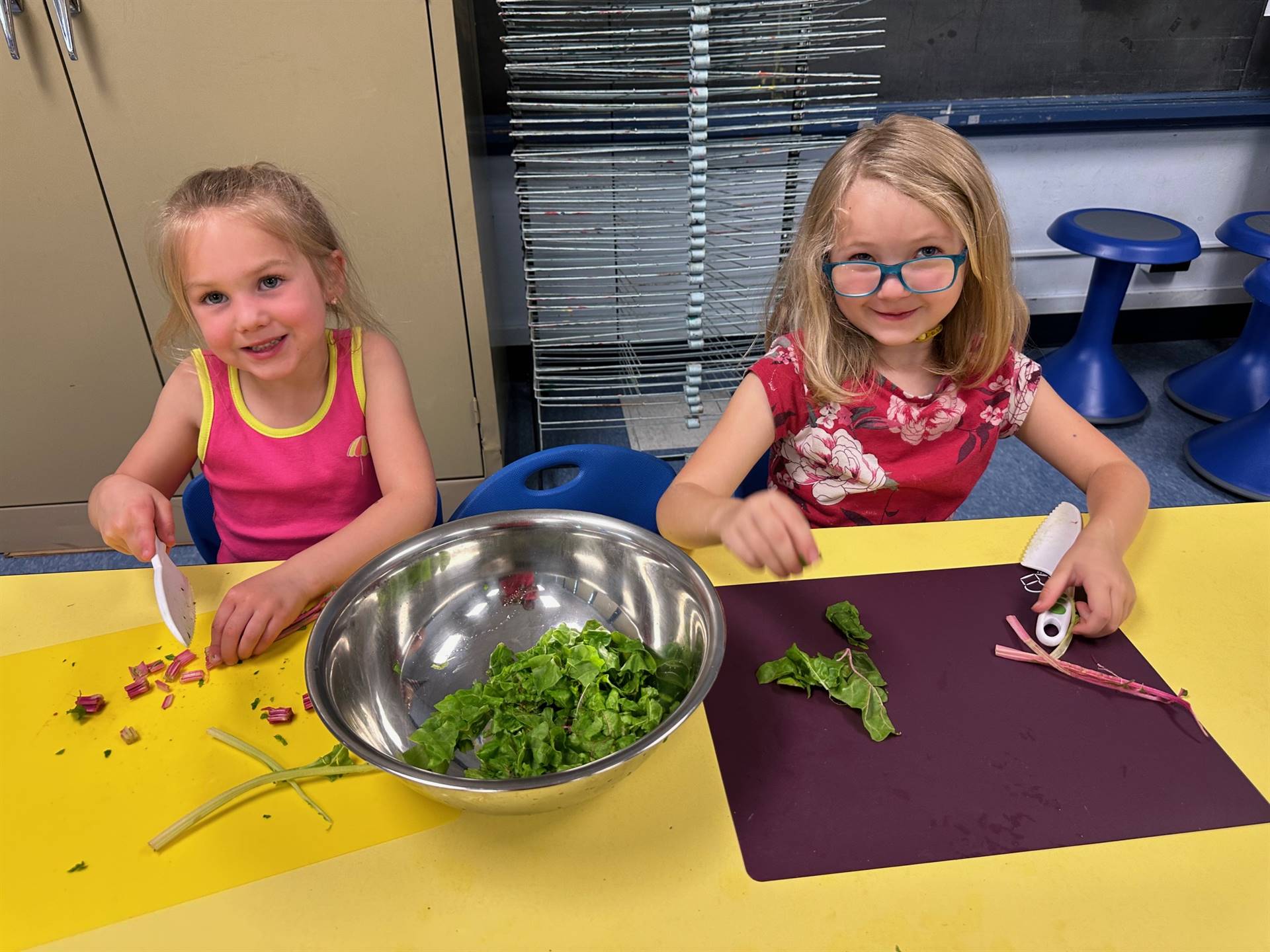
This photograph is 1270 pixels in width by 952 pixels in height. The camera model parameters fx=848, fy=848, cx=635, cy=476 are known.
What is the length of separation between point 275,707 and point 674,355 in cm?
205

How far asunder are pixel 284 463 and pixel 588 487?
1.52 feet

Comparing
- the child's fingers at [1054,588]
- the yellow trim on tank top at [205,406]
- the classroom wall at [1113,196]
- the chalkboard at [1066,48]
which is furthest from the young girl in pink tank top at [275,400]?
the chalkboard at [1066,48]

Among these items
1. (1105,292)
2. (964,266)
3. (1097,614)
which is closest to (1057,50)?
(1105,292)

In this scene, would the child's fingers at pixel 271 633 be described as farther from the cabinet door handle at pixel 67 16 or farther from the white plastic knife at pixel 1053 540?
the cabinet door handle at pixel 67 16

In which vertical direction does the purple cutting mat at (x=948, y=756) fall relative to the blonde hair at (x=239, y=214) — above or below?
below

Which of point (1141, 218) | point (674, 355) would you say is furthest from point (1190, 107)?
point (674, 355)

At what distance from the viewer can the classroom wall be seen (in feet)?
9.00

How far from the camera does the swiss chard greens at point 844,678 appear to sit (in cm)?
76

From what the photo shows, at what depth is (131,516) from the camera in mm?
912

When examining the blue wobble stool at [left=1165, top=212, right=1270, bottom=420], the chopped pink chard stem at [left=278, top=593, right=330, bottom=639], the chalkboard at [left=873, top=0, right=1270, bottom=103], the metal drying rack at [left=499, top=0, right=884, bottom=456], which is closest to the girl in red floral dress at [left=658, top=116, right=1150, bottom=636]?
the chopped pink chard stem at [left=278, top=593, right=330, bottom=639]

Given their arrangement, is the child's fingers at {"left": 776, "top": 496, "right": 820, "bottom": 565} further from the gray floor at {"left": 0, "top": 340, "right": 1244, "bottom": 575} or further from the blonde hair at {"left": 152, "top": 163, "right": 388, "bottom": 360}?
the gray floor at {"left": 0, "top": 340, "right": 1244, "bottom": 575}

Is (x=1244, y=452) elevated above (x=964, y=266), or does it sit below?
below

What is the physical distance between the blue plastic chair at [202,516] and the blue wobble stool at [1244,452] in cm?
220

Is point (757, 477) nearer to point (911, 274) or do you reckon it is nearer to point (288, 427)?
point (911, 274)
